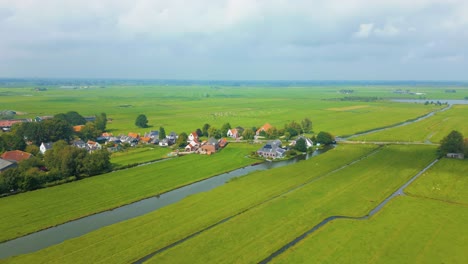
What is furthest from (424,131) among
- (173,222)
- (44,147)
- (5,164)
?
(5,164)

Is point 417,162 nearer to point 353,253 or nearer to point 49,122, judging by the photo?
point 353,253

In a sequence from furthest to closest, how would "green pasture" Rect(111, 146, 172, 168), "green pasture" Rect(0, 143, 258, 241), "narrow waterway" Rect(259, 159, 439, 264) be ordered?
"green pasture" Rect(111, 146, 172, 168), "green pasture" Rect(0, 143, 258, 241), "narrow waterway" Rect(259, 159, 439, 264)

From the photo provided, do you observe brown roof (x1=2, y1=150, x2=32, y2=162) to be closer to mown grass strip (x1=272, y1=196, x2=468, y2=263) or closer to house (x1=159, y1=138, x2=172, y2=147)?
house (x1=159, y1=138, x2=172, y2=147)

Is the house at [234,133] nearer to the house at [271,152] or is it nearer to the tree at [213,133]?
the tree at [213,133]

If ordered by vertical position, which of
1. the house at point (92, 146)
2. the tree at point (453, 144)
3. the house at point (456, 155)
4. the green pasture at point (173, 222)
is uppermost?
the tree at point (453, 144)

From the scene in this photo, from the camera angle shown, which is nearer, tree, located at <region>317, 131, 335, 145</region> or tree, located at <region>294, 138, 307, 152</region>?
tree, located at <region>294, 138, 307, 152</region>

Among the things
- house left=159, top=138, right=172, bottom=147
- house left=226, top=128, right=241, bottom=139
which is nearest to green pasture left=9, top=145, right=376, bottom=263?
house left=159, top=138, right=172, bottom=147

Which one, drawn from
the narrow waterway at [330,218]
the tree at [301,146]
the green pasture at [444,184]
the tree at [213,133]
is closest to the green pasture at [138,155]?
the tree at [213,133]

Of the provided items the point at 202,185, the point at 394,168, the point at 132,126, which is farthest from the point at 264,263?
the point at 132,126
